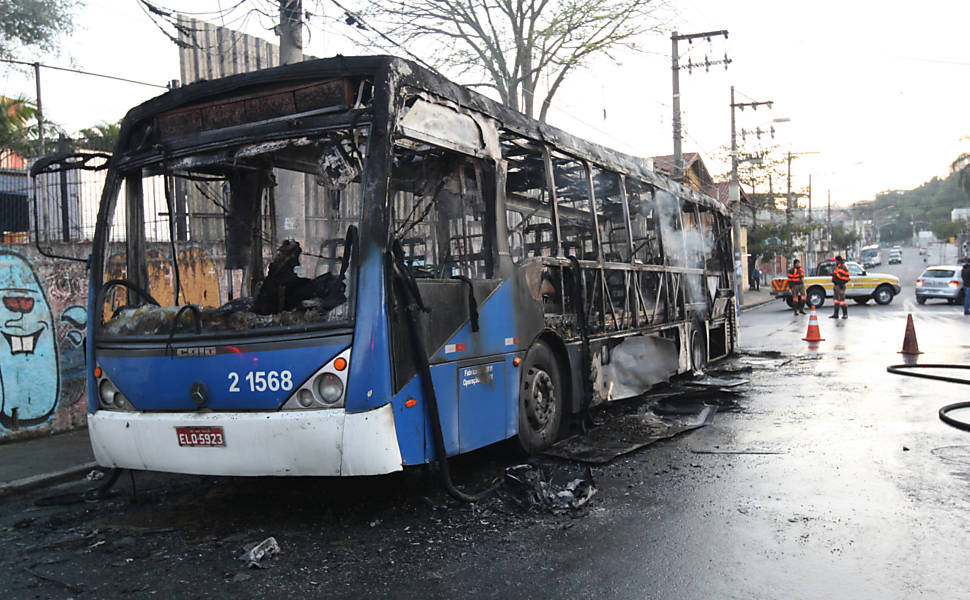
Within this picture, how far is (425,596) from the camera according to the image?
11.8ft

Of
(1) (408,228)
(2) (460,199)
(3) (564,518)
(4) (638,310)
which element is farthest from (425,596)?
(4) (638,310)

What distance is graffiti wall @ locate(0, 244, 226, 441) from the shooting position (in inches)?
303

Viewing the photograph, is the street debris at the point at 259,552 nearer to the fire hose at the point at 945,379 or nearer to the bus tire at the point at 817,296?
the fire hose at the point at 945,379

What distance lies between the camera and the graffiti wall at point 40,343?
768 centimetres

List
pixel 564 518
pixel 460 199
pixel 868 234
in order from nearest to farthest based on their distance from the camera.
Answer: pixel 564 518 < pixel 460 199 < pixel 868 234

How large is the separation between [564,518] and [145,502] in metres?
3.15

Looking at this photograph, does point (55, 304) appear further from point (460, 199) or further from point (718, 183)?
point (718, 183)

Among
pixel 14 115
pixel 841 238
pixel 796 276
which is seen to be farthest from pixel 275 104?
pixel 841 238

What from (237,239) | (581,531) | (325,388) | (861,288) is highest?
(237,239)

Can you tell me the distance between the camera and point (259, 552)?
164 inches

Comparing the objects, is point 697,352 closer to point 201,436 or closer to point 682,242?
point 682,242

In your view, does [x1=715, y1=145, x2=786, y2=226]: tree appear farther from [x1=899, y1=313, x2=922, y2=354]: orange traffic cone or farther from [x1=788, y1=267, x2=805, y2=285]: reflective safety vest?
[x1=899, y1=313, x2=922, y2=354]: orange traffic cone

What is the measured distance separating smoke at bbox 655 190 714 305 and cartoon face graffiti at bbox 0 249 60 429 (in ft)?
23.9

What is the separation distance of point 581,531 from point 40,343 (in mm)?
6414
